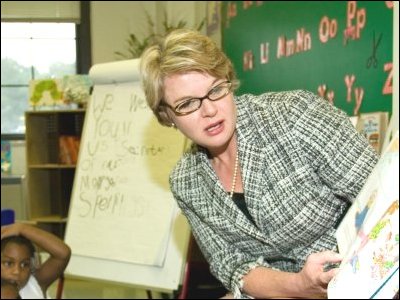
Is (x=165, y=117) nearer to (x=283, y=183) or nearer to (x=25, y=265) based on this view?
(x=283, y=183)

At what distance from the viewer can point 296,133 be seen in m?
1.16

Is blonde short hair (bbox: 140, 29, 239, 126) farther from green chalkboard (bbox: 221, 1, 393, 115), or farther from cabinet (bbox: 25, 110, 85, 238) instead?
cabinet (bbox: 25, 110, 85, 238)

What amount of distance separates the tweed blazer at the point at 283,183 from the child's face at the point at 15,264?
35.0 inches

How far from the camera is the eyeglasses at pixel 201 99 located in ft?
3.82

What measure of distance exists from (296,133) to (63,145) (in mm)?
3141

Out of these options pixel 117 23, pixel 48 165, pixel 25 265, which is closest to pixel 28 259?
pixel 25 265

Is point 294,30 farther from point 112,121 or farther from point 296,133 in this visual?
point 296,133

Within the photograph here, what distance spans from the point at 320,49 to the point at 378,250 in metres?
1.80

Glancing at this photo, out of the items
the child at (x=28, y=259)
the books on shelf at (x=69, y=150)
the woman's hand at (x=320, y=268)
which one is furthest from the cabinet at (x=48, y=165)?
the woman's hand at (x=320, y=268)

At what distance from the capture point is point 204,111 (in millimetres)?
1156

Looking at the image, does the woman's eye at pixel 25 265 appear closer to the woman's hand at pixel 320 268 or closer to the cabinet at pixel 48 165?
the woman's hand at pixel 320 268

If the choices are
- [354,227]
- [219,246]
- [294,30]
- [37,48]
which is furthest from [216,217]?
[37,48]

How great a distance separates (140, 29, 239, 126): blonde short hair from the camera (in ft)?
3.79

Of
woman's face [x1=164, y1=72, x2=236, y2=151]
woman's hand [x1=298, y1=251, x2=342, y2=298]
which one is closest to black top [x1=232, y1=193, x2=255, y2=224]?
woman's face [x1=164, y1=72, x2=236, y2=151]
